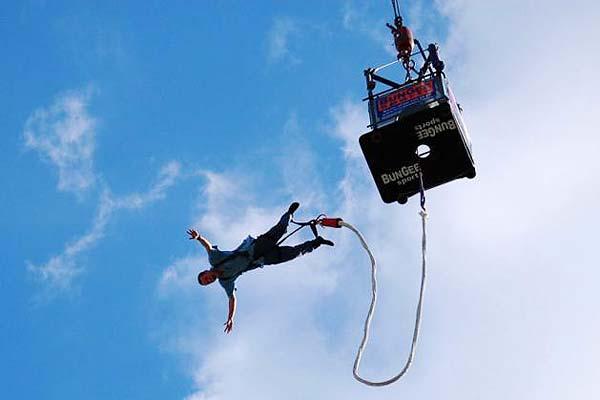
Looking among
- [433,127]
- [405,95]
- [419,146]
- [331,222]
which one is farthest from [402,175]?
[331,222]

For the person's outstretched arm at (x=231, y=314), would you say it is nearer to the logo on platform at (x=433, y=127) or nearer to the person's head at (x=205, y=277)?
the person's head at (x=205, y=277)

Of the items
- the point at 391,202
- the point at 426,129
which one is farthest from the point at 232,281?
the point at 426,129

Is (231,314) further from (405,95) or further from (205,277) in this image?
(405,95)

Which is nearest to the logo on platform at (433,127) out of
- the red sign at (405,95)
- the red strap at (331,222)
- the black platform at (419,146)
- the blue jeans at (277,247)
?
the black platform at (419,146)

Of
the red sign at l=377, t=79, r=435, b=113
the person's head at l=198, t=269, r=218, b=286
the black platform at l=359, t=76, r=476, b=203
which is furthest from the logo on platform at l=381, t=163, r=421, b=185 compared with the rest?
the person's head at l=198, t=269, r=218, b=286

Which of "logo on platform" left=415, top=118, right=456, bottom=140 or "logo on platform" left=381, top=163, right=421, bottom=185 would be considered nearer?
"logo on platform" left=415, top=118, right=456, bottom=140

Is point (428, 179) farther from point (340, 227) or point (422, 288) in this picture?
point (422, 288)

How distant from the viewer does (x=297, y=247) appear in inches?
601

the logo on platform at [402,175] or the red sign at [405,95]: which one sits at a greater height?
the red sign at [405,95]

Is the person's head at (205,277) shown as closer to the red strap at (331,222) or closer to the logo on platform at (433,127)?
the red strap at (331,222)

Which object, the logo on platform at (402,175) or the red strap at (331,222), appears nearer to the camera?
the red strap at (331,222)

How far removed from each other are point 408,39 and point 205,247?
433 centimetres

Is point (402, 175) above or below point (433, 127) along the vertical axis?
below

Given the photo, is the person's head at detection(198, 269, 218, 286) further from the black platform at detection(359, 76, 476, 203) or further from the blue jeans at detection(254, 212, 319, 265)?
the black platform at detection(359, 76, 476, 203)
